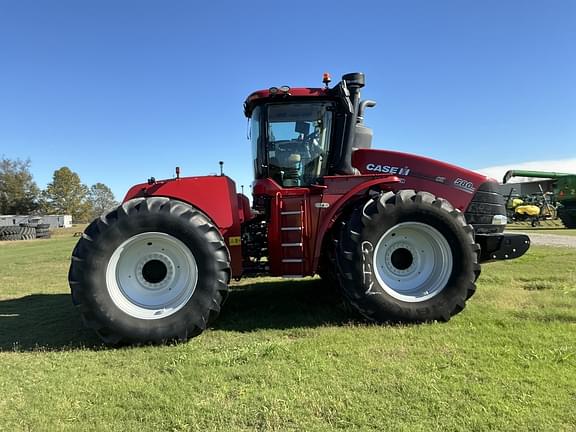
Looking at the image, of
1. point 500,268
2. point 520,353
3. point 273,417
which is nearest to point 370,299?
point 520,353

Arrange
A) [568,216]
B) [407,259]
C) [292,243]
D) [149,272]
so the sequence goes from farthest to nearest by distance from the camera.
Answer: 1. [568,216]
2. [407,259]
3. [292,243]
4. [149,272]

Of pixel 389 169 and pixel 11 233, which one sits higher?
pixel 389 169

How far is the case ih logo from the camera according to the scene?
5.87 meters

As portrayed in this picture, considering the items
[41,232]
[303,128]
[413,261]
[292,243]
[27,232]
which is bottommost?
[41,232]

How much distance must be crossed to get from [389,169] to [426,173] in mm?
484

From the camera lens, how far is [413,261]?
215 inches

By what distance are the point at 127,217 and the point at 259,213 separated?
67.8 inches

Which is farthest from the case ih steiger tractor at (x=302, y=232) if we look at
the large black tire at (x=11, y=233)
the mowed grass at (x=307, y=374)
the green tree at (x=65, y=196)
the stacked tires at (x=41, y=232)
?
the green tree at (x=65, y=196)

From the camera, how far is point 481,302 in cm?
602

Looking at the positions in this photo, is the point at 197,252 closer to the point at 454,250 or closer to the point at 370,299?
the point at 370,299

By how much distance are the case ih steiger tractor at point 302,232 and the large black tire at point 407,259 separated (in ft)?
0.04

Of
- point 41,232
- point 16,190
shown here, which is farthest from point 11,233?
Result: point 16,190

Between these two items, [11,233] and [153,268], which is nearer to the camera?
[153,268]

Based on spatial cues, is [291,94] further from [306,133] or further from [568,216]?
[568,216]
